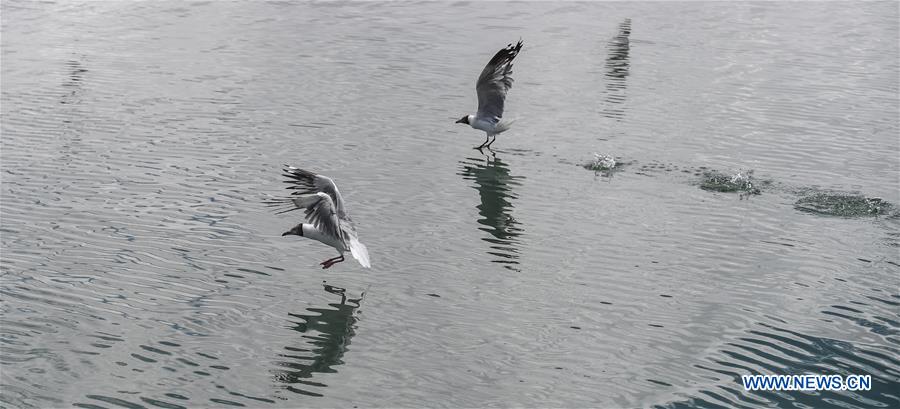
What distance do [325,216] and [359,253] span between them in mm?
817

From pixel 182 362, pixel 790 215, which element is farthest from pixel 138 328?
pixel 790 215

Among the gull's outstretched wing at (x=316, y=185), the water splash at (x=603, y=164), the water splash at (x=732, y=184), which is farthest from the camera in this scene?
the water splash at (x=603, y=164)

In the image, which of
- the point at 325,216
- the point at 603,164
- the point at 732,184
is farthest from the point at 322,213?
the point at 732,184

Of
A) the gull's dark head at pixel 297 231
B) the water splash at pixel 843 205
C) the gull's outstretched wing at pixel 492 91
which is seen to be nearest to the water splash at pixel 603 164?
the gull's outstretched wing at pixel 492 91

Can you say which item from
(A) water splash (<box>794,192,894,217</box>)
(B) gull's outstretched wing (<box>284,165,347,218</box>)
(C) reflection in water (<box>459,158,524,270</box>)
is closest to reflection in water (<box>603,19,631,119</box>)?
(C) reflection in water (<box>459,158,524,270</box>)

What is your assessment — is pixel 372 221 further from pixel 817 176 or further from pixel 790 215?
pixel 817 176

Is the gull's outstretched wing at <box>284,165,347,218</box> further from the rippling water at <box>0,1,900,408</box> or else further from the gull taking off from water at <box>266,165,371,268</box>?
the rippling water at <box>0,1,900,408</box>

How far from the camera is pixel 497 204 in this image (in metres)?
18.2

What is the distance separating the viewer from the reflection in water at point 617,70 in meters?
24.8

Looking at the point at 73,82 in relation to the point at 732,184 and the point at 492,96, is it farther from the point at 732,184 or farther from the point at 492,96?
the point at 732,184

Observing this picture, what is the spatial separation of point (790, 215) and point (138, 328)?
397 inches

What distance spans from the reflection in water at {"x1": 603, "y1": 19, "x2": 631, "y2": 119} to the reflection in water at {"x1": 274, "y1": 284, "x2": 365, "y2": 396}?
12.3m

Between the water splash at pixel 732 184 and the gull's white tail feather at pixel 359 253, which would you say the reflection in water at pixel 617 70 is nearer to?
the water splash at pixel 732 184

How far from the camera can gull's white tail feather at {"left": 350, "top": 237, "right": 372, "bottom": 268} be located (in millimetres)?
13308
